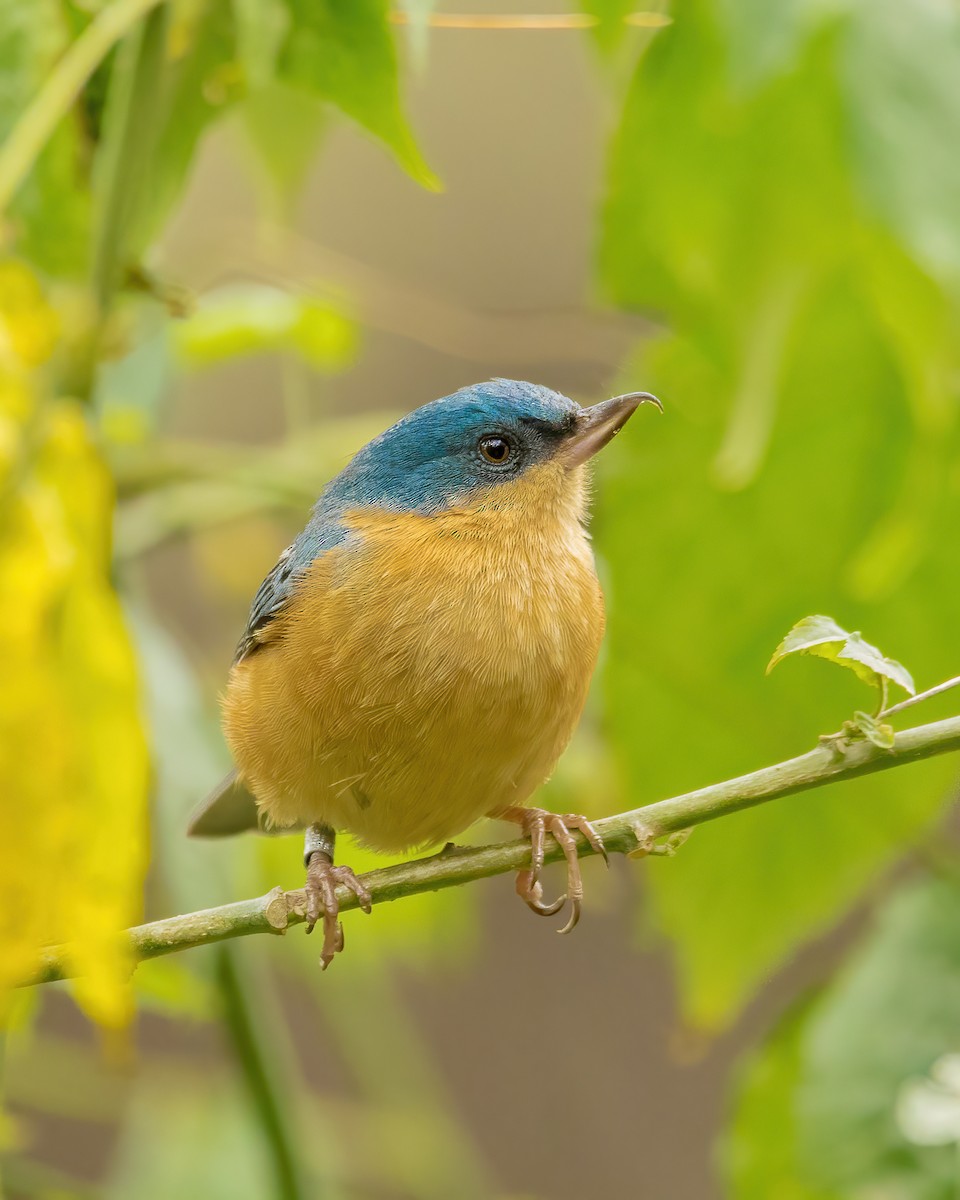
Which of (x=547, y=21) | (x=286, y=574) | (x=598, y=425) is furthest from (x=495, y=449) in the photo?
(x=547, y=21)

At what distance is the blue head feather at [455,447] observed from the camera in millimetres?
2277

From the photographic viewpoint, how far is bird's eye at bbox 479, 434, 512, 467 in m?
2.30

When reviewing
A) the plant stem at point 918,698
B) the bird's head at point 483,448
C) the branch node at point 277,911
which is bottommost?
the plant stem at point 918,698

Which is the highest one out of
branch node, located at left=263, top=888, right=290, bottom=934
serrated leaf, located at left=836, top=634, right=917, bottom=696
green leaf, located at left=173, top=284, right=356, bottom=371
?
green leaf, located at left=173, top=284, right=356, bottom=371

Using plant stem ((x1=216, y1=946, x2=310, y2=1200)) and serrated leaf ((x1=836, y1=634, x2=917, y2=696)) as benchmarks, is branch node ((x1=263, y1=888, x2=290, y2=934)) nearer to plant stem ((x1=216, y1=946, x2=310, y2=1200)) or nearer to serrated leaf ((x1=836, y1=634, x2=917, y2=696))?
serrated leaf ((x1=836, y1=634, x2=917, y2=696))

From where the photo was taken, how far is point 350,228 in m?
6.09

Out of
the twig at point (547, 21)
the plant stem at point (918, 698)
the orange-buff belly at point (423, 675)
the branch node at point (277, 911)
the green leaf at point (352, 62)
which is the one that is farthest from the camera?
the orange-buff belly at point (423, 675)

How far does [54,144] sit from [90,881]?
1299 mm

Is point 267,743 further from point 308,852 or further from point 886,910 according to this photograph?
point 886,910

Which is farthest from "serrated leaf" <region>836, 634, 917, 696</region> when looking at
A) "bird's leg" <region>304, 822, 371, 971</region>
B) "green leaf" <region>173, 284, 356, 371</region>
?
"green leaf" <region>173, 284, 356, 371</region>

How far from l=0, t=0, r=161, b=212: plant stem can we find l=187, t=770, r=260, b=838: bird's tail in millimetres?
1083

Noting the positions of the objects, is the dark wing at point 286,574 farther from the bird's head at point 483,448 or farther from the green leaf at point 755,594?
the green leaf at point 755,594

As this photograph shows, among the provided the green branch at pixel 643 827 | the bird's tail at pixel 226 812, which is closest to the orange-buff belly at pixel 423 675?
the bird's tail at pixel 226 812

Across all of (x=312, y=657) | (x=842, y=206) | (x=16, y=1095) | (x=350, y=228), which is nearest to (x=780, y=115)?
(x=842, y=206)
